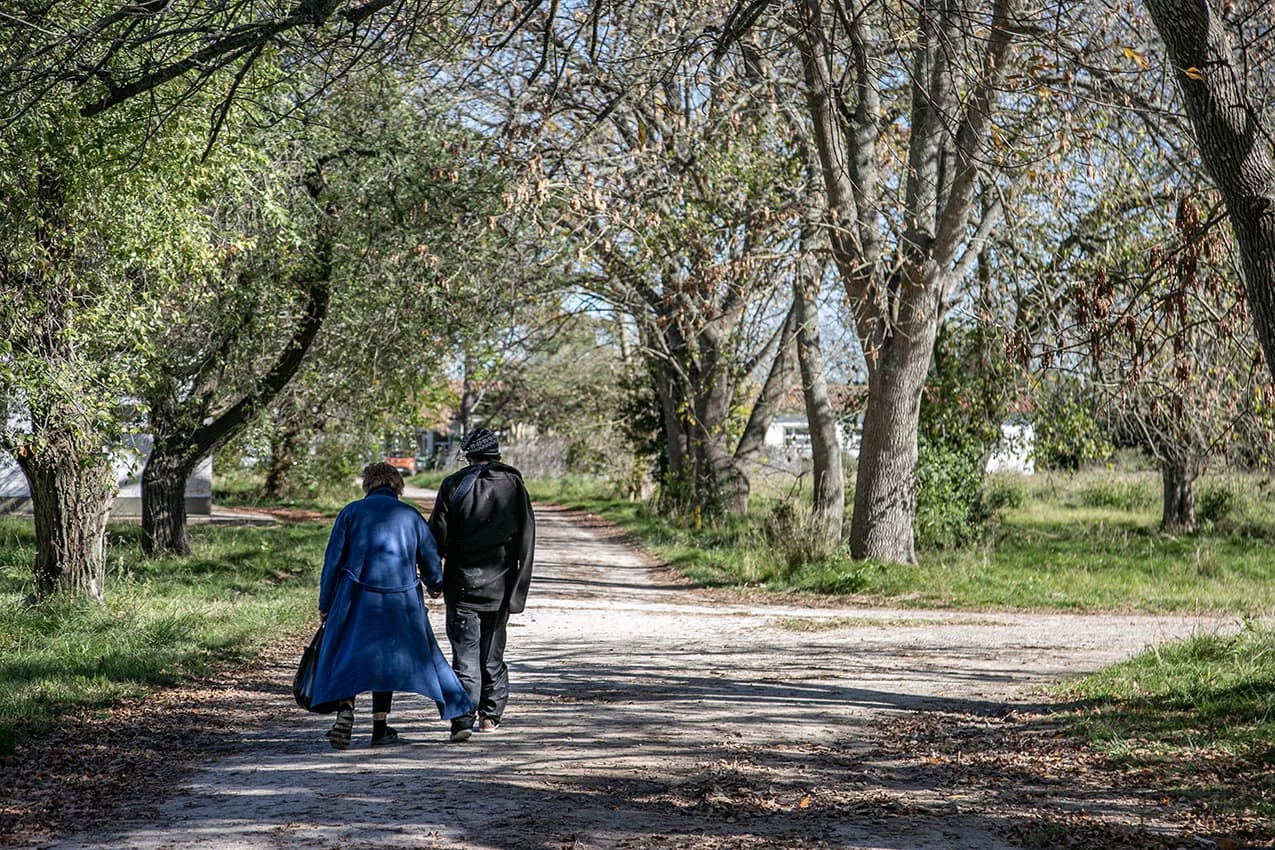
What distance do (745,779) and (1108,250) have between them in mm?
13230

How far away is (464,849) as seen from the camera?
5.39m

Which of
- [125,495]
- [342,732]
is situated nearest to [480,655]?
[342,732]

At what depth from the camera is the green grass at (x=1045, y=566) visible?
1634 cm

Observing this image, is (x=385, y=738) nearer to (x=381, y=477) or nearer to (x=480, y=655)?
(x=480, y=655)

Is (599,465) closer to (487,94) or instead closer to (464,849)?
(487,94)

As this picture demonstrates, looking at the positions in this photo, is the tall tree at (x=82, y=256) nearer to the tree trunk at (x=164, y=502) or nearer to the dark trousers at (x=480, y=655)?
the dark trousers at (x=480, y=655)

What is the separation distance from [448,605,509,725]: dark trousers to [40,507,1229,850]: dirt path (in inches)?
9.3

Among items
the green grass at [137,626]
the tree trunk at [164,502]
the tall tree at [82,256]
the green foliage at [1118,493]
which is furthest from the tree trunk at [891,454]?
the green foliage at [1118,493]

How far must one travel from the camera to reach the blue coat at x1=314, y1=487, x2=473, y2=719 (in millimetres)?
7625

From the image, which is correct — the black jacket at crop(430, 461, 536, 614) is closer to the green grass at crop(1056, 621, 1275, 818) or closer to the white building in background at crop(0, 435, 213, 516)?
the green grass at crop(1056, 621, 1275, 818)

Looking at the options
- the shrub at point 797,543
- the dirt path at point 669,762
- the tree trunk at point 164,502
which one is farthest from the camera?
the tree trunk at point 164,502

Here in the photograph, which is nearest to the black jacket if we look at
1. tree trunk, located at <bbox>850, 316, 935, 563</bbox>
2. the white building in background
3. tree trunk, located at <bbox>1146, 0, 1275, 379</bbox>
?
tree trunk, located at <bbox>1146, 0, 1275, 379</bbox>

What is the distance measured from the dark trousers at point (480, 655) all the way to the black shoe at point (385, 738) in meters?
0.51

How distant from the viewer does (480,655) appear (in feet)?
27.1
